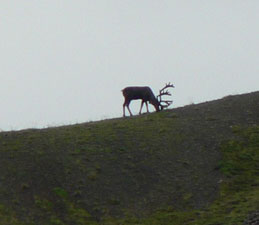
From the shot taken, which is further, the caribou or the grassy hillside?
the caribou

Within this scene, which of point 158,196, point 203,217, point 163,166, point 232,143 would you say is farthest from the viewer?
point 232,143

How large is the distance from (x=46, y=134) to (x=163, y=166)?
521 centimetres

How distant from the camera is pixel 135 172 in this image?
26.2m

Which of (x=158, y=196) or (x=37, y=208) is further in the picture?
(x=158, y=196)

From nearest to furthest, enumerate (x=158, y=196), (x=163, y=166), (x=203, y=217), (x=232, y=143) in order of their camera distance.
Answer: (x=203, y=217) < (x=158, y=196) < (x=163, y=166) < (x=232, y=143)

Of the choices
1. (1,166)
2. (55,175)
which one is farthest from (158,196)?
(1,166)

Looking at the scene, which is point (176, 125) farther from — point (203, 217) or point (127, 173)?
point (203, 217)

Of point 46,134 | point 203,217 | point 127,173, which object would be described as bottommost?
point 203,217

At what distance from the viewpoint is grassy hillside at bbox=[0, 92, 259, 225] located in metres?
22.9

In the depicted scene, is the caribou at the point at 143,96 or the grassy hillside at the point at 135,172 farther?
the caribou at the point at 143,96

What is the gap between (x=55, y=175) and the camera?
25.2 metres

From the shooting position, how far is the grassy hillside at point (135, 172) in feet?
75.2

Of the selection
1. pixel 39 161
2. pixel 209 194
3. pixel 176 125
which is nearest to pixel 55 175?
pixel 39 161

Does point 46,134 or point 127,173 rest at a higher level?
point 46,134
